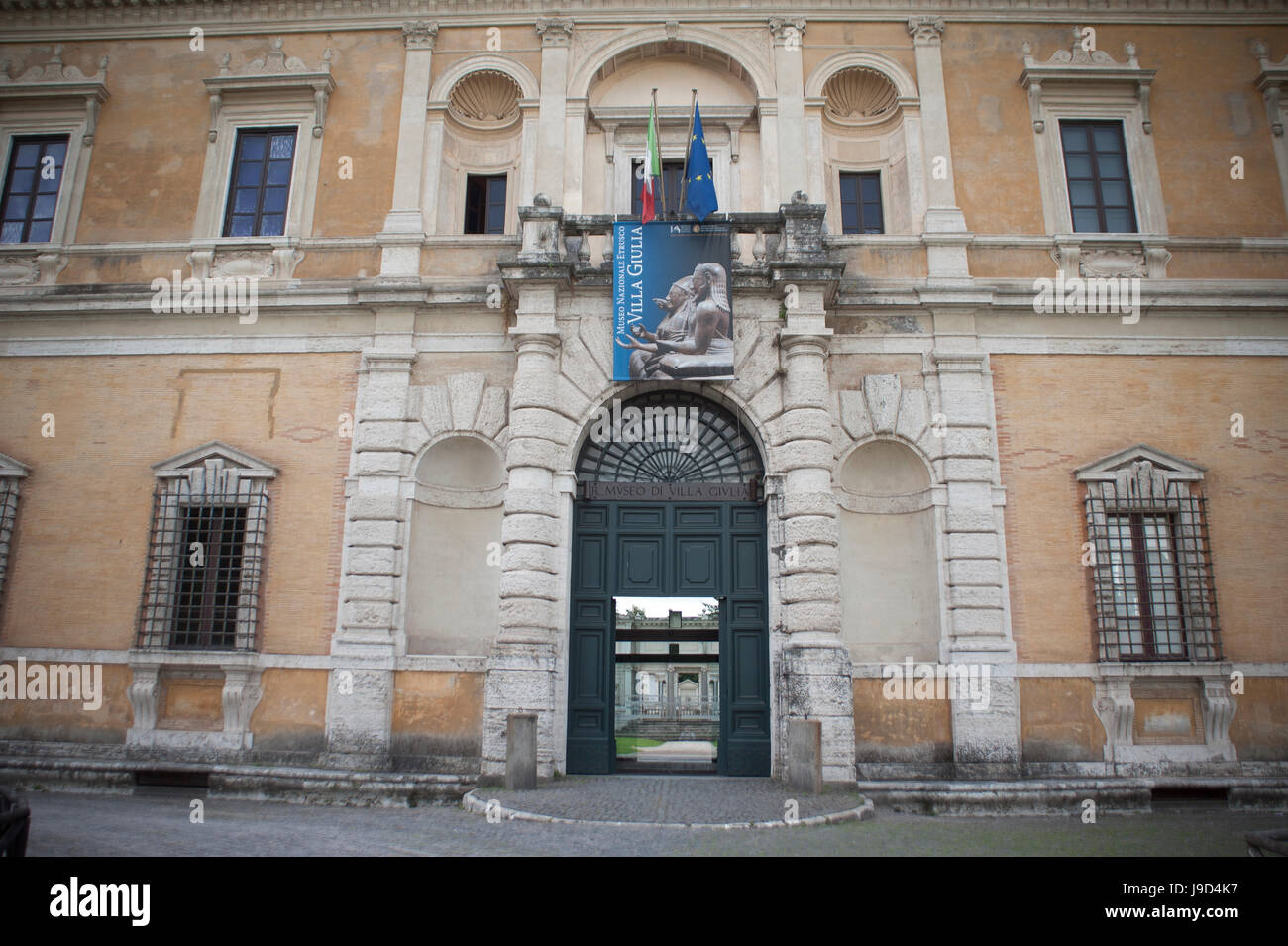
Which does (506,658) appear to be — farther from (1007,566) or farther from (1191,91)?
(1191,91)

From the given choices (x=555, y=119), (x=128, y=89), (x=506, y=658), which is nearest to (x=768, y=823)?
(x=506, y=658)

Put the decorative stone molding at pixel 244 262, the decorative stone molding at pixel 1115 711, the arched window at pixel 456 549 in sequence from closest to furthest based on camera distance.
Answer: the decorative stone molding at pixel 1115 711 → the arched window at pixel 456 549 → the decorative stone molding at pixel 244 262

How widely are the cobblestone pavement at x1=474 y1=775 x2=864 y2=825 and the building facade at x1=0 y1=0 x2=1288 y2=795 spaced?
586mm

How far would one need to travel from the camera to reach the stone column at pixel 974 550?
36.0 feet

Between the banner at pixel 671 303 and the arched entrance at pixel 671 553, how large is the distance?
816 mm

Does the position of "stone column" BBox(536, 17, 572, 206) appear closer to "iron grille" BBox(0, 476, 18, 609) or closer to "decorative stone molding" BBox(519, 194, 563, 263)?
"decorative stone molding" BBox(519, 194, 563, 263)

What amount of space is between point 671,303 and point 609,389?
149 centimetres

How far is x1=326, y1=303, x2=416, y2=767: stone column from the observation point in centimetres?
1117

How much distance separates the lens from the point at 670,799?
31.2ft

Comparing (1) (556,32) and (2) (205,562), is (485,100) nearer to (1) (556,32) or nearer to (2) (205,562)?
(1) (556,32)

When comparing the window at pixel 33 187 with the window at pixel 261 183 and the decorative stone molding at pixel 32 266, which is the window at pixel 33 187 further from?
the window at pixel 261 183

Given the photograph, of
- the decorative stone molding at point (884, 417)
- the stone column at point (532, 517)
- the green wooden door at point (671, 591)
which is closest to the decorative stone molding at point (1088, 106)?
the decorative stone molding at point (884, 417)

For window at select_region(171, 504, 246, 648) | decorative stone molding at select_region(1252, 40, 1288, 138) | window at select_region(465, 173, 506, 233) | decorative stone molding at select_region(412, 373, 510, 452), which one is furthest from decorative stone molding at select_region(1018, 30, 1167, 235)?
window at select_region(171, 504, 246, 648)

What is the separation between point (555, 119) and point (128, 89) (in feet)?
24.2
